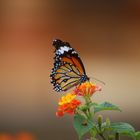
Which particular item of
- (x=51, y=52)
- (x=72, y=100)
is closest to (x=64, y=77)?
(x=72, y=100)

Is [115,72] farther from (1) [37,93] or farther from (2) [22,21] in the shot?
(2) [22,21]

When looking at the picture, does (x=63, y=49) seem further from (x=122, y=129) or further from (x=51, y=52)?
(x=51, y=52)

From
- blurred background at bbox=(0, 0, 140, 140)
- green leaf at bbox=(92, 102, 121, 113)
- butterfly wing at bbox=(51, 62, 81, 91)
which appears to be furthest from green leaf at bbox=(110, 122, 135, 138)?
blurred background at bbox=(0, 0, 140, 140)

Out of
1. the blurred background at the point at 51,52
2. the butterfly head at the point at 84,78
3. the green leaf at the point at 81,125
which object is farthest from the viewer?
the blurred background at the point at 51,52

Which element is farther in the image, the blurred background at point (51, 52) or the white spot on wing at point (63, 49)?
the blurred background at point (51, 52)

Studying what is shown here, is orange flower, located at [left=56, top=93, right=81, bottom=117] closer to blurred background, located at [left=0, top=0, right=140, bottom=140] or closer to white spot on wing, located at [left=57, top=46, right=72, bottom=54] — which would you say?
white spot on wing, located at [left=57, top=46, right=72, bottom=54]

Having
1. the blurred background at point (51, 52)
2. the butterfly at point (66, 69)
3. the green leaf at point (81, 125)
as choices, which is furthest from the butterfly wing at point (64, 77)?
the blurred background at point (51, 52)

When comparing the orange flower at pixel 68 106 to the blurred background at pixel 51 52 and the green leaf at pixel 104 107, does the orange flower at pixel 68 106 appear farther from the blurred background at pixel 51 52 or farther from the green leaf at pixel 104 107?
the blurred background at pixel 51 52

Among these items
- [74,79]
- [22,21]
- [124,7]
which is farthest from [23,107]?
[74,79]
